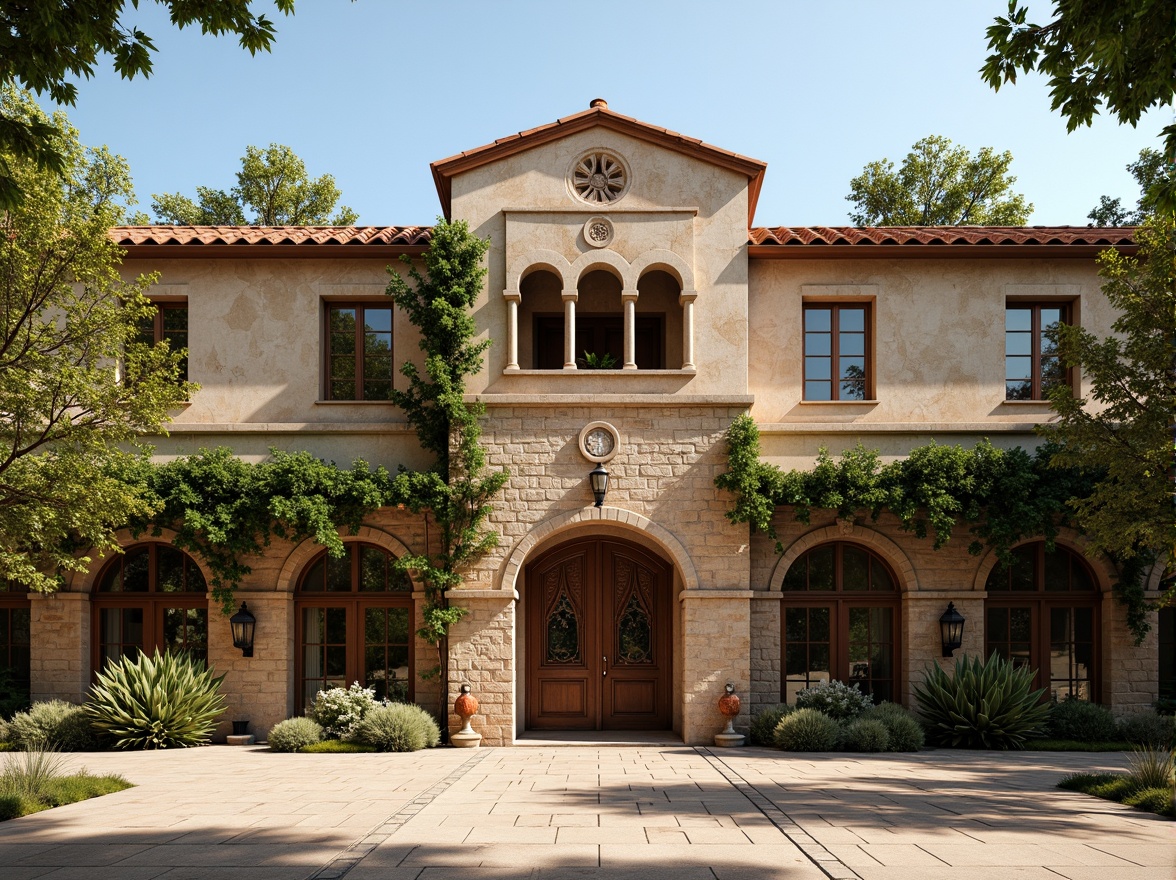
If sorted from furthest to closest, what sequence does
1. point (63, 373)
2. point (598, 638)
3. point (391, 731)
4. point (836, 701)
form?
1. point (598, 638)
2. point (836, 701)
3. point (391, 731)
4. point (63, 373)

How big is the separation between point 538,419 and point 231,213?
51.6 ft

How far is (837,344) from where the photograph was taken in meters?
15.0

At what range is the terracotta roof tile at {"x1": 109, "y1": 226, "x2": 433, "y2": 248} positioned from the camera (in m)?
14.5

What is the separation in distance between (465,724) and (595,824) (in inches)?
224

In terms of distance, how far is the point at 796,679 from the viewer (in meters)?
14.6

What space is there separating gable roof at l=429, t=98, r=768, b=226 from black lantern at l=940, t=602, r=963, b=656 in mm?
7265

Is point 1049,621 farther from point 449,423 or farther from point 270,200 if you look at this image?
point 270,200

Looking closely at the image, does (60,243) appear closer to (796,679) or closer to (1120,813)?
(796,679)

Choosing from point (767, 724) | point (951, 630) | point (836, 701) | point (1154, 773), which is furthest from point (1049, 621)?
point (1154, 773)

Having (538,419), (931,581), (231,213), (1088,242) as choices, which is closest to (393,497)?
(538,419)

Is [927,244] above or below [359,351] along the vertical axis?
above

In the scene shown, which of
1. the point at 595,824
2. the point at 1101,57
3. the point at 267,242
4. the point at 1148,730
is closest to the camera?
the point at 1101,57

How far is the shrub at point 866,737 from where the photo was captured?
12633 mm

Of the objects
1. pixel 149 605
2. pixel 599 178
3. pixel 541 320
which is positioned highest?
pixel 599 178
